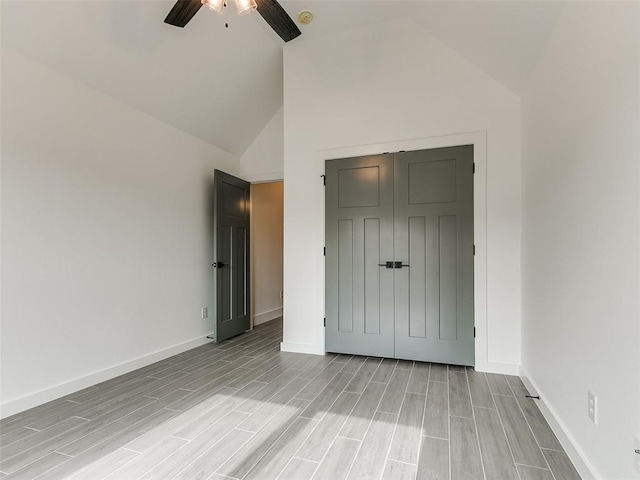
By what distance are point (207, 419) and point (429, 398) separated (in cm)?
160

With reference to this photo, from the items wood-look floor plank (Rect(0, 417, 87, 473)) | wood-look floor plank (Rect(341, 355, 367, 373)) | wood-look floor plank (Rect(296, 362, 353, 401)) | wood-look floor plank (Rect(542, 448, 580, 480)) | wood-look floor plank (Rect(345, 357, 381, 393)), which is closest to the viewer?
wood-look floor plank (Rect(542, 448, 580, 480))

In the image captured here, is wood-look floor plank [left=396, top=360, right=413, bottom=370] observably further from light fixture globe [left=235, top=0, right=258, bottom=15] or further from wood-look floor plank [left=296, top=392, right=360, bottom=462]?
light fixture globe [left=235, top=0, right=258, bottom=15]

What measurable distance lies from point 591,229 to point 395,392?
5.76 feet

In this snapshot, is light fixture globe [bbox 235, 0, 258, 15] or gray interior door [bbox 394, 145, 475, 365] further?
gray interior door [bbox 394, 145, 475, 365]

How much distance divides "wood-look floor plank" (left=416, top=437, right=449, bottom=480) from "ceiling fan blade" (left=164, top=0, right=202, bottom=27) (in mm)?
3025

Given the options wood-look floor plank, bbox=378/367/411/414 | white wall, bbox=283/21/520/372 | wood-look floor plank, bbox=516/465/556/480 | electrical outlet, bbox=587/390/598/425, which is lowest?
wood-look floor plank, bbox=378/367/411/414

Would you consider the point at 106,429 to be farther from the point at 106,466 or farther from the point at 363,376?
the point at 363,376

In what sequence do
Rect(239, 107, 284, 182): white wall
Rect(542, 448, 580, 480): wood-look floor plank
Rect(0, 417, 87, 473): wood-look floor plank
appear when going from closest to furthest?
Rect(542, 448, 580, 480): wood-look floor plank
Rect(0, 417, 87, 473): wood-look floor plank
Rect(239, 107, 284, 182): white wall

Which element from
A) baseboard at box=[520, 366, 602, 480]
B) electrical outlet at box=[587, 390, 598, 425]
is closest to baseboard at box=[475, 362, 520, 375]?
baseboard at box=[520, 366, 602, 480]

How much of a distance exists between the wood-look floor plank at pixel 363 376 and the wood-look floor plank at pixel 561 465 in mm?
1244

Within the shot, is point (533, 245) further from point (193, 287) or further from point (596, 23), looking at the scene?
point (193, 287)

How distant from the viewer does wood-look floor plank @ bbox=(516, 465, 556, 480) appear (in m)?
1.56

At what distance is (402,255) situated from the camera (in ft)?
10.6

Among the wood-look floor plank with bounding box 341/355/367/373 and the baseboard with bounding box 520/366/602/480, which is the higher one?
the baseboard with bounding box 520/366/602/480
